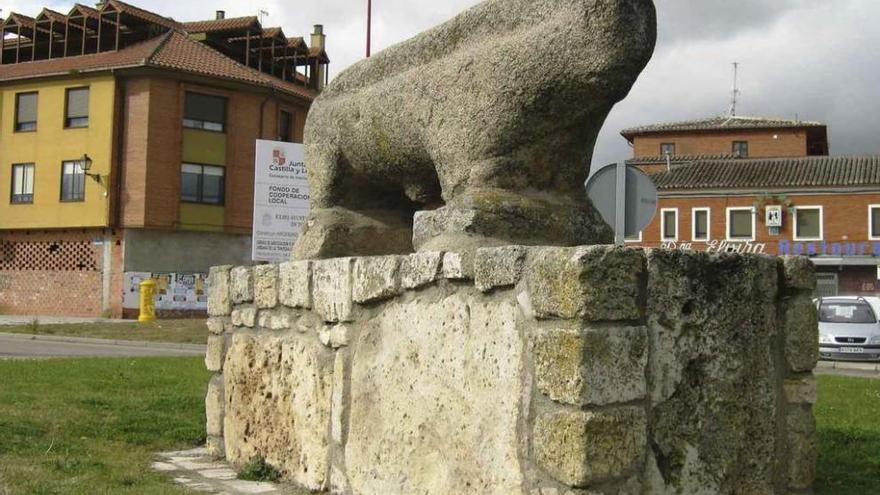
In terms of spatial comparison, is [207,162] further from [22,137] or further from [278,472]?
[278,472]

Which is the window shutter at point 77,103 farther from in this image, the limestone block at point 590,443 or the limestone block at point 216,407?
the limestone block at point 590,443

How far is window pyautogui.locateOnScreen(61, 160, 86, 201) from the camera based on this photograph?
93.8ft

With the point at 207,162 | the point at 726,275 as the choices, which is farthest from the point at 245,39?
the point at 726,275

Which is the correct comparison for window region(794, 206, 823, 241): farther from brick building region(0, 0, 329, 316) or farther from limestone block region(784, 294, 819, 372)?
limestone block region(784, 294, 819, 372)

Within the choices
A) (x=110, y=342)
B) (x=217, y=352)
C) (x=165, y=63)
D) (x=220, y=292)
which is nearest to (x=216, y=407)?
(x=217, y=352)

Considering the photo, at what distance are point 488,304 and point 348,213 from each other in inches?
75.8

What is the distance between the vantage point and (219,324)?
234 inches

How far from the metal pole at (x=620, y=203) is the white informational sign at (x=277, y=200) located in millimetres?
10510

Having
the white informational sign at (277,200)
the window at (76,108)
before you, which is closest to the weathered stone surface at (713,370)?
the white informational sign at (277,200)

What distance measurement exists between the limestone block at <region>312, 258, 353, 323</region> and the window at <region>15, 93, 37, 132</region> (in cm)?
2799

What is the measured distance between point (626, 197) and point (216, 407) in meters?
3.39

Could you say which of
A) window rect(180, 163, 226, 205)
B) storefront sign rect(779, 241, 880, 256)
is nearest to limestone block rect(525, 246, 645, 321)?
window rect(180, 163, 226, 205)

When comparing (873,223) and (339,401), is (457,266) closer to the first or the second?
(339,401)

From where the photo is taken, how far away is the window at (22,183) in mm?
29609
